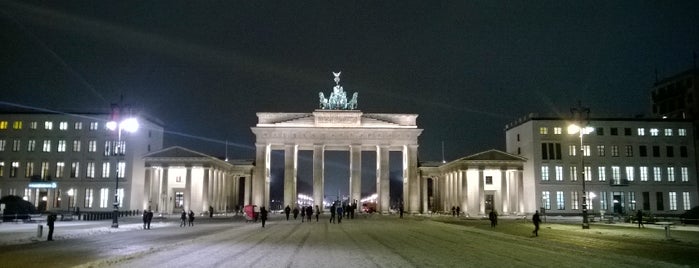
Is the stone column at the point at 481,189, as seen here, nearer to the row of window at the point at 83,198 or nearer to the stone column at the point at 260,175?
the stone column at the point at 260,175

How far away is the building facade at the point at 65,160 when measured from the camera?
88312 mm

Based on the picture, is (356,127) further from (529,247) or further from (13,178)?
(529,247)

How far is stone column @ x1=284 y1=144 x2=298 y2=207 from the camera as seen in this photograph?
9512cm

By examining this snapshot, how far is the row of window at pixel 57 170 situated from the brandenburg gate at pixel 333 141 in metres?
21.7

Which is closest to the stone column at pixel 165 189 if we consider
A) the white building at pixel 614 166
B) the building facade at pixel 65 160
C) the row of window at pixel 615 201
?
the building facade at pixel 65 160

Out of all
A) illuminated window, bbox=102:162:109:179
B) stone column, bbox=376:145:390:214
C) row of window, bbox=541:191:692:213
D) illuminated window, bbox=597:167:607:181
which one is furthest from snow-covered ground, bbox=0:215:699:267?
stone column, bbox=376:145:390:214

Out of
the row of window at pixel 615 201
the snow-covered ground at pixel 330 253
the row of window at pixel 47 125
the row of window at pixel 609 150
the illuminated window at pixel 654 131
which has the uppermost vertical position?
the row of window at pixel 47 125

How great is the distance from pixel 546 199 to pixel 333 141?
33861 mm

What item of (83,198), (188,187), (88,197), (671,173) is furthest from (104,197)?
(671,173)

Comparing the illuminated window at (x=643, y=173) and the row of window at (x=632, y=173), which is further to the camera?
the illuminated window at (x=643, y=173)

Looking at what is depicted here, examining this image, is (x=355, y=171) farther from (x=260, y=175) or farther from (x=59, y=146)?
(x=59, y=146)

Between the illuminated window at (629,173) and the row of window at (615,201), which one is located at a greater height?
the illuminated window at (629,173)

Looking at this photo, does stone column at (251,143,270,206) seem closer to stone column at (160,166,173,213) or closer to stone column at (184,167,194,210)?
stone column at (184,167,194,210)

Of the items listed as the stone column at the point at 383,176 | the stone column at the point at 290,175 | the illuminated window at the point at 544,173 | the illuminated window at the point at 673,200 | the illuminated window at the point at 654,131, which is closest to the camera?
the illuminated window at the point at 544,173
